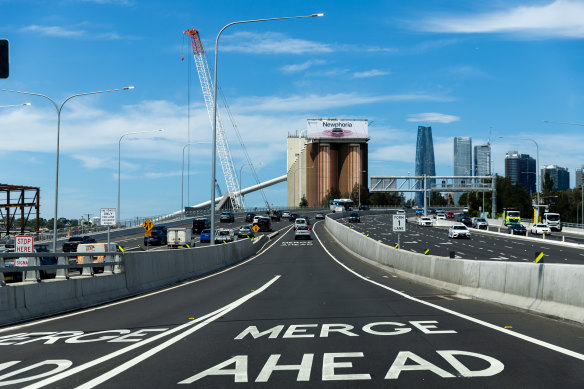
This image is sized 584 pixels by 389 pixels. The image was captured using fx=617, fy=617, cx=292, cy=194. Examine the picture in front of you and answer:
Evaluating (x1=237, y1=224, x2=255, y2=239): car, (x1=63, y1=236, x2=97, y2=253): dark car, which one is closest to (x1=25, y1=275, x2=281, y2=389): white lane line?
(x1=63, y1=236, x2=97, y2=253): dark car

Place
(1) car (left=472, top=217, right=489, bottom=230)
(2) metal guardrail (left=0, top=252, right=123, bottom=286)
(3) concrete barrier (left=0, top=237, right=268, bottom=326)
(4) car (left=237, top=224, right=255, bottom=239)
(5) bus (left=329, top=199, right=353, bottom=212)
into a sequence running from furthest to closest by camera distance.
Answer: (5) bus (left=329, top=199, right=353, bottom=212), (1) car (left=472, top=217, right=489, bottom=230), (4) car (left=237, top=224, right=255, bottom=239), (3) concrete barrier (left=0, top=237, right=268, bottom=326), (2) metal guardrail (left=0, top=252, right=123, bottom=286)

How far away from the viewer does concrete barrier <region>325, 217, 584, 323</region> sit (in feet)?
36.6

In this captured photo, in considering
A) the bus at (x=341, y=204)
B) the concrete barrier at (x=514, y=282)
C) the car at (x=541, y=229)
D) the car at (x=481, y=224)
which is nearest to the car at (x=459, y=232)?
the car at (x=541, y=229)

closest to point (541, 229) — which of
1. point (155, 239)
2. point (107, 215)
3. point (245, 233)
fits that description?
point (245, 233)

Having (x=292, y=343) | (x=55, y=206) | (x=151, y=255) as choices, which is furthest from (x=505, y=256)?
(x=292, y=343)

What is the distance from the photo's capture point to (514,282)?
13.7 meters

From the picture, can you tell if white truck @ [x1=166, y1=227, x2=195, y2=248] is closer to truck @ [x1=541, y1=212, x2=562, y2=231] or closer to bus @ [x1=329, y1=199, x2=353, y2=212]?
truck @ [x1=541, y1=212, x2=562, y2=231]

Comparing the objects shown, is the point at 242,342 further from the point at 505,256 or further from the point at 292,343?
the point at 505,256

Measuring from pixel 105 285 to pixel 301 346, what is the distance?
31.1 ft

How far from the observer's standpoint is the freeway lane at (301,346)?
22.6 feet

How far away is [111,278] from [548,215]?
71843 millimetres

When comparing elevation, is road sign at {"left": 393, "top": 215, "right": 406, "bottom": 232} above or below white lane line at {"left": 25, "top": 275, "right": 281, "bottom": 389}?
above

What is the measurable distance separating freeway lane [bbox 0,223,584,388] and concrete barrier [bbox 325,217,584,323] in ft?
1.38

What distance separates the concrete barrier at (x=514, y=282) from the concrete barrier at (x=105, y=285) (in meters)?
9.20
